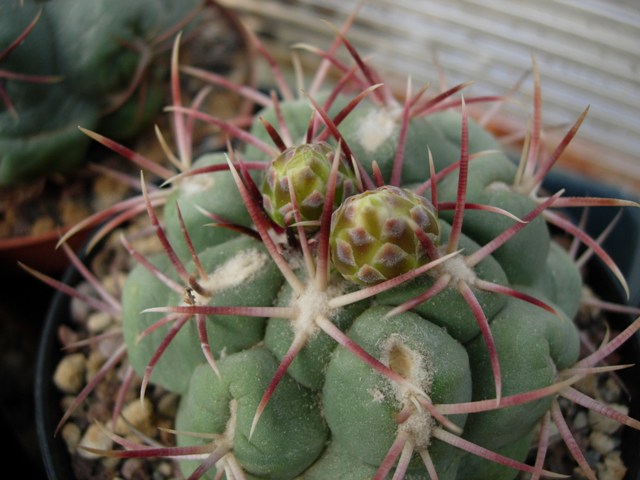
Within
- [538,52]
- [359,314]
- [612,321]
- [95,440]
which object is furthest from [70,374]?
[538,52]

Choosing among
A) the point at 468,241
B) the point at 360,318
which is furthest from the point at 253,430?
the point at 468,241

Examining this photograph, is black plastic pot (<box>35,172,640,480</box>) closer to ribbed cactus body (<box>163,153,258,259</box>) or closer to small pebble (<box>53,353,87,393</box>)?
small pebble (<box>53,353,87,393</box>)

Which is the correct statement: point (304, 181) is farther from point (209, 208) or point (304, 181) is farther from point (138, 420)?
point (138, 420)

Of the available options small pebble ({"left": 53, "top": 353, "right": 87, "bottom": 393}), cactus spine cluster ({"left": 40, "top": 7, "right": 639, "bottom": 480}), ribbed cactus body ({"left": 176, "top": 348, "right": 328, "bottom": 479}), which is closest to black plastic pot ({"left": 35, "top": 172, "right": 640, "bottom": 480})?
small pebble ({"left": 53, "top": 353, "right": 87, "bottom": 393})

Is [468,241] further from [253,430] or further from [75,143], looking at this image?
[75,143]

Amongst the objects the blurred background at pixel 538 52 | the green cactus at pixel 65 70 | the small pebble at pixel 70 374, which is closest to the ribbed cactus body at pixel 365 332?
the small pebble at pixel 70 374

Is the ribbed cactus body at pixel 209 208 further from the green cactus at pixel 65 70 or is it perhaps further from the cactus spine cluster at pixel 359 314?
the green cactus at pixel 65 70
